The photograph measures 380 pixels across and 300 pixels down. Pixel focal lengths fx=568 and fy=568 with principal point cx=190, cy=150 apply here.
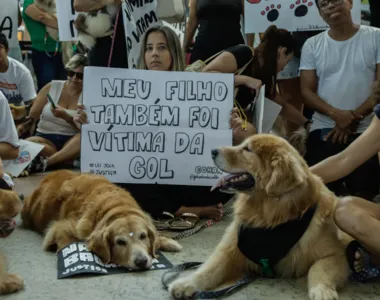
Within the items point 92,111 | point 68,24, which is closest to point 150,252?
point 92,111

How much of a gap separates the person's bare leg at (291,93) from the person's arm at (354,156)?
7.53 feet

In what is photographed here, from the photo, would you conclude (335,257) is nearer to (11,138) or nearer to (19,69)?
(11,138)

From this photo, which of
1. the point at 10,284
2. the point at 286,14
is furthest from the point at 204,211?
the point at 286,14

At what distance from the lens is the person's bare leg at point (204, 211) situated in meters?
3.97

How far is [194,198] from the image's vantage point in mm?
3992

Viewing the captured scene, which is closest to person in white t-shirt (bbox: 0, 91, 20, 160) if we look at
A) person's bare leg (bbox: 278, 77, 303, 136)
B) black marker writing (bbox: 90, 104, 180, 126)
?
black marker writing (bbox: 90, 104, 180, 126)

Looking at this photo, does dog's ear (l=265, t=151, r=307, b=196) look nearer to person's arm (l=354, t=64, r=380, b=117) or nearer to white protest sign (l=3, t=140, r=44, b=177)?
person's arm (l=354, t=64, r=380, b=117)

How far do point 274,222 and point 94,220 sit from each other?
1051mm

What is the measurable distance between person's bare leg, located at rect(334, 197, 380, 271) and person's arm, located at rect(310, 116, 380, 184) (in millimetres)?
270

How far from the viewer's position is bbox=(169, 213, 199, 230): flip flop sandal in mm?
3744

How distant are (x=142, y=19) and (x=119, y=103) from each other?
809mm

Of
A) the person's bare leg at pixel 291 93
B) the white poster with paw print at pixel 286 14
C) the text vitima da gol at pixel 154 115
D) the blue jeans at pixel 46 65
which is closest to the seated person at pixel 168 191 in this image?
the text vitima da gol at pixel 154 115

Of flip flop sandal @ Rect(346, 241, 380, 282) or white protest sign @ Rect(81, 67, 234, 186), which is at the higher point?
white protest sign @ Rect(81, 67, 234, 186)

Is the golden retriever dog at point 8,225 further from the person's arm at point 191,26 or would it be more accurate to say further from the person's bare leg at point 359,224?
the person's arm at point 191,26
